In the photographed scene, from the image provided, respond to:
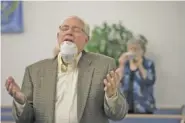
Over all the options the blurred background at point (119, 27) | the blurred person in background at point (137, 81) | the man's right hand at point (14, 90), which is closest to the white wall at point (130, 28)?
the blurred background at point (119, 27)

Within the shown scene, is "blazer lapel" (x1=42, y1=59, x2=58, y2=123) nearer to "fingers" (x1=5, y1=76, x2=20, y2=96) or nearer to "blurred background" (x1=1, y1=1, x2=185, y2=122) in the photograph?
"fingers" (x1=5, y1=76, x2=20, y2=96)

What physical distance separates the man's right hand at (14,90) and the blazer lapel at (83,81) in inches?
8.5

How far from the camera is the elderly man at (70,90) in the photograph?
1351 millimetres

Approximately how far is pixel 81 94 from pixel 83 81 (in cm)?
6

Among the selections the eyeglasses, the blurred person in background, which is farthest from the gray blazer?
the blurred person in background

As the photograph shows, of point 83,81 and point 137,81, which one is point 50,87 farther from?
point 137,81

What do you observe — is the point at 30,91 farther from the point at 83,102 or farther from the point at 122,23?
the point at 122,23

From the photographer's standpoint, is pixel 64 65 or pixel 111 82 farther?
pixel 64 65

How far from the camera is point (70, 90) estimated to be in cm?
139

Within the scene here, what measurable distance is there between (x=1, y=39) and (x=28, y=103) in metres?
2.63

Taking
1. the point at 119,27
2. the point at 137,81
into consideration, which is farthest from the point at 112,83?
the point at 119,27

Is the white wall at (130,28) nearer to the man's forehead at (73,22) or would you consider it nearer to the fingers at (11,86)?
the man's forehead at (73,22)

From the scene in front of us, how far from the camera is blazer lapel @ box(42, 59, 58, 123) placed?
136 centimetres

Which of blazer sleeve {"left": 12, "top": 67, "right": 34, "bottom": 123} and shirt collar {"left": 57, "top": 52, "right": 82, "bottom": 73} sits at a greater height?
shirt collar {"left": 57, "top": 52, "right": 82, "bottom": 73}
